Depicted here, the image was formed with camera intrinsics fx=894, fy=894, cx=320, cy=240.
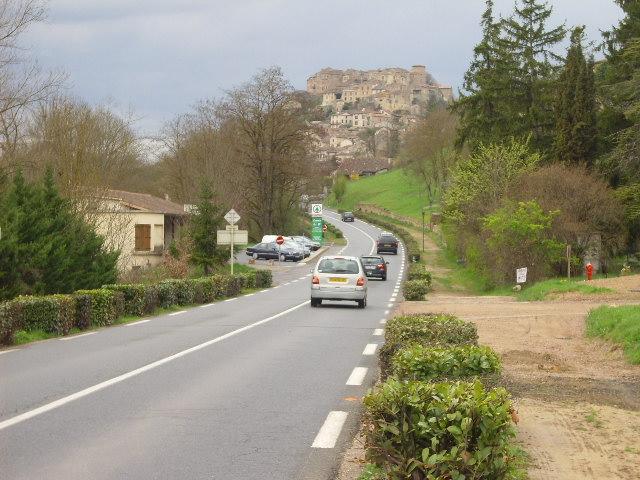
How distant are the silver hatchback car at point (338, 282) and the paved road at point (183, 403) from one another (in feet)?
28.3

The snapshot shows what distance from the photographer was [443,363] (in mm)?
8117

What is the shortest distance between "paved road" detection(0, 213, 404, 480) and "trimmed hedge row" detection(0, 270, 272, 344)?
28.6 inches

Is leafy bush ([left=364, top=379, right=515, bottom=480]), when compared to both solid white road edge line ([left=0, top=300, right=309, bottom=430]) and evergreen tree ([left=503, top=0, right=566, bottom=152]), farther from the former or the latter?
evergreen tree ([left=503, top=0, right=566, bottom=152])

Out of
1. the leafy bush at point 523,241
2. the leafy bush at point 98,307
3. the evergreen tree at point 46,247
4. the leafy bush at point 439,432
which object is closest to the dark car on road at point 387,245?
the leafy bush at point 523,241

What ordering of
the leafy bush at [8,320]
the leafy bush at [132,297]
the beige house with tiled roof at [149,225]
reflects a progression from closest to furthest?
the leafy bush at [8,320] → the leafy bush at [132,297] → the beige house with tiled roof at [149,225]

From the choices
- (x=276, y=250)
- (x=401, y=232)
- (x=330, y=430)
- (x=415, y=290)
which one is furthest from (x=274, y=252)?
(x=330, y=430)

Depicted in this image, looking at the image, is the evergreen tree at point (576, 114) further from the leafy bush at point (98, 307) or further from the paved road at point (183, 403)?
the leafy bush at point (98, 307)

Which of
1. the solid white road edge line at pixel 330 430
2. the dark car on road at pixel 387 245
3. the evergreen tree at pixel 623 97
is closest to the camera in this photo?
the solid white road edge line at pixel 330 430

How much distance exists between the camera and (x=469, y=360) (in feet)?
27.7

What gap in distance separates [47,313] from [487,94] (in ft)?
163

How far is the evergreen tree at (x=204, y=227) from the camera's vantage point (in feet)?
151

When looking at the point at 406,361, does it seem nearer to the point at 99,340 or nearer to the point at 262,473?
the point at 262,473

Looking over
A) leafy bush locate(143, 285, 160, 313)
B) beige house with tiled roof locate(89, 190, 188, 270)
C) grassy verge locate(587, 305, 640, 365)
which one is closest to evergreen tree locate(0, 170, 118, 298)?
leafy bush locate(143, 285, 160, 313)

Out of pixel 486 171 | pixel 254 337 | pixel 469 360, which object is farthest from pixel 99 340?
pixel 486 171
